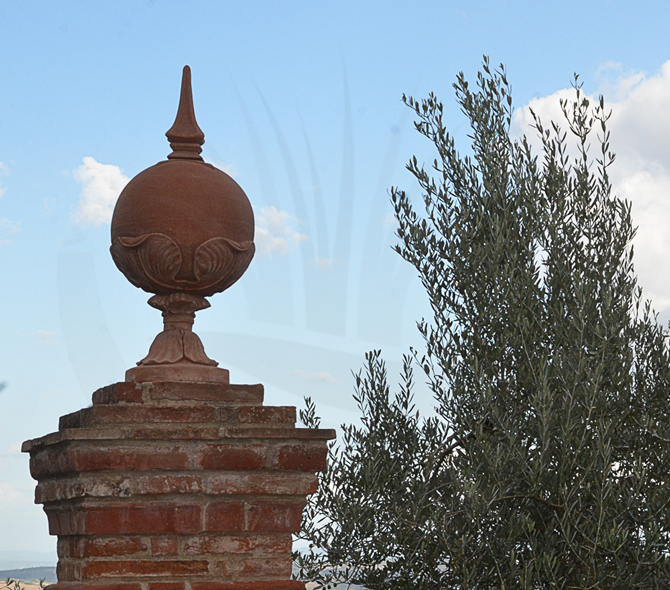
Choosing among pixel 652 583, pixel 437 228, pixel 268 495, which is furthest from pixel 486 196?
pixel 268 495

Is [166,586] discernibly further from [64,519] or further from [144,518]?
[64,519]

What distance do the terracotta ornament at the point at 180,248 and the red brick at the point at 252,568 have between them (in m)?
0.83

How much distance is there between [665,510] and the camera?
5766mm

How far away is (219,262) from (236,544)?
1314 millimetres

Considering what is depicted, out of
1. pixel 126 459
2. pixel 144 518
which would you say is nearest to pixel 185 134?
pixel 126 459

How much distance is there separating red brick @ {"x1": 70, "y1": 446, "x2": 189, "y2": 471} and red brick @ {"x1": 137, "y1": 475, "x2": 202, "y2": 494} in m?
0.04

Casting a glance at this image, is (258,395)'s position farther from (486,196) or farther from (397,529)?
(486,196)

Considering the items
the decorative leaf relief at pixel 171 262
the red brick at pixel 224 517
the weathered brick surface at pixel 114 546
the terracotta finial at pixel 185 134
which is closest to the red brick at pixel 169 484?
the red brick at pixel 224 517

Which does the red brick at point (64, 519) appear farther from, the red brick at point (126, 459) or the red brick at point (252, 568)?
the red brick at point (252, 568)

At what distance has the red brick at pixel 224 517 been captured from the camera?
3.60 metres

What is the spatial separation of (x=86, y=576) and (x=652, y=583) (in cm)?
395

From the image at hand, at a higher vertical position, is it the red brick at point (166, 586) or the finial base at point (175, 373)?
the finial base at point (175, 373)

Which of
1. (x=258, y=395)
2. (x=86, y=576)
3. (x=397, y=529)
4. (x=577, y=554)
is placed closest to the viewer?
(x=86, y=576)

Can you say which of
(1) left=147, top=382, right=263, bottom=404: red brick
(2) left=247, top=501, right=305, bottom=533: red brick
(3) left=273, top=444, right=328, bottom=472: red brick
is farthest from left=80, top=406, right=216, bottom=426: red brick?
(2) left=247, top=501, right=305, bottom=533: red brick
